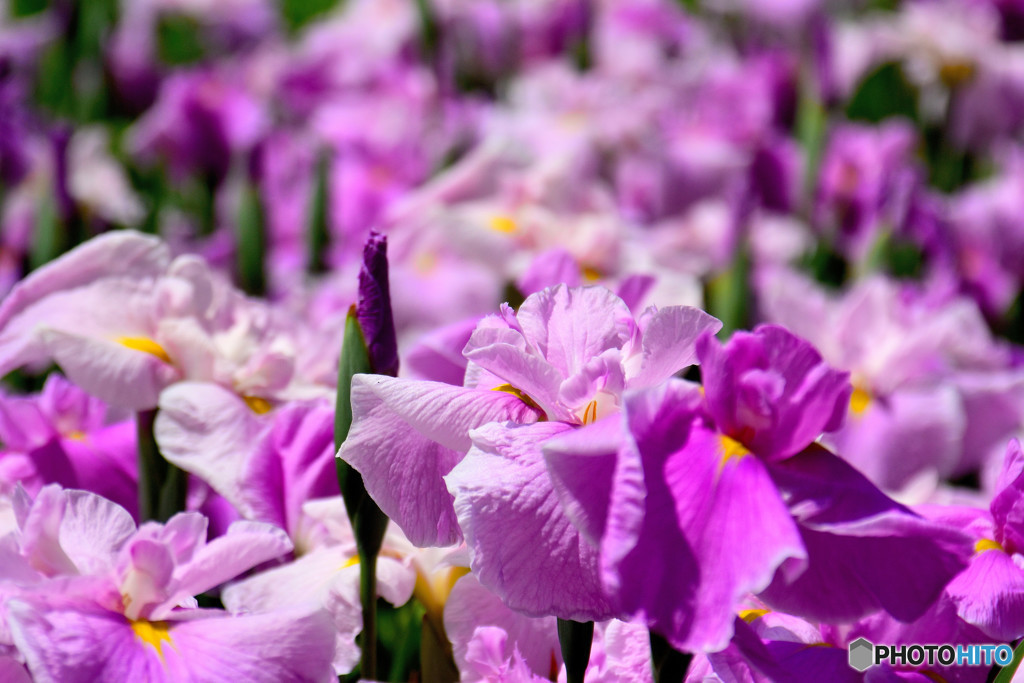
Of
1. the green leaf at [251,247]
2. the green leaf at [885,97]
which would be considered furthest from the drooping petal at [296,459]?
the green leaf at [885,97]

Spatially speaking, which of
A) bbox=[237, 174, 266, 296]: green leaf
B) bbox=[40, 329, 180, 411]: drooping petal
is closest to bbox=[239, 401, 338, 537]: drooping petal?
bbox=[40, 329, 180, 411]: drooping petal

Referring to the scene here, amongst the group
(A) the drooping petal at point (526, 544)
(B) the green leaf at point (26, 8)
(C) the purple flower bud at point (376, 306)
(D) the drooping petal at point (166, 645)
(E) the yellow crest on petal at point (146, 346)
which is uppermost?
(C) the purple flower bud at point (376, 306)

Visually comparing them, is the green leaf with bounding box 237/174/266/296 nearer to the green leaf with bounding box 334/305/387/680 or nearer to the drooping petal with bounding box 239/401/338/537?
the drooping petal with bounding box 239/401/338/537

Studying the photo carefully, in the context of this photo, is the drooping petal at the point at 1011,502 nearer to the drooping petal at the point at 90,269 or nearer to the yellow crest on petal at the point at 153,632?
the yellow crest on petal at the point at 153,632

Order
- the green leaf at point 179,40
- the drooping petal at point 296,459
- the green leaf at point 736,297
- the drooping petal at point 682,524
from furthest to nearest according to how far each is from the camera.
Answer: the green leaf at point 179,40
the green leaf at point 736,297
the drooping petal at point 296,459
the drooping petal at point 682,524

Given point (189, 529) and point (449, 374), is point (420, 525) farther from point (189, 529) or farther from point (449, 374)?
point (449, 374)

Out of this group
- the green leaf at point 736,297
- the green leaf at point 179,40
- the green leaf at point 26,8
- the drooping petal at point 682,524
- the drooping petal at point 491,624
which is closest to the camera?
the drooping petal at point 682,524

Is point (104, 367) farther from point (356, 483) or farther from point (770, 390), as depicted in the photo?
point (770, 390)
